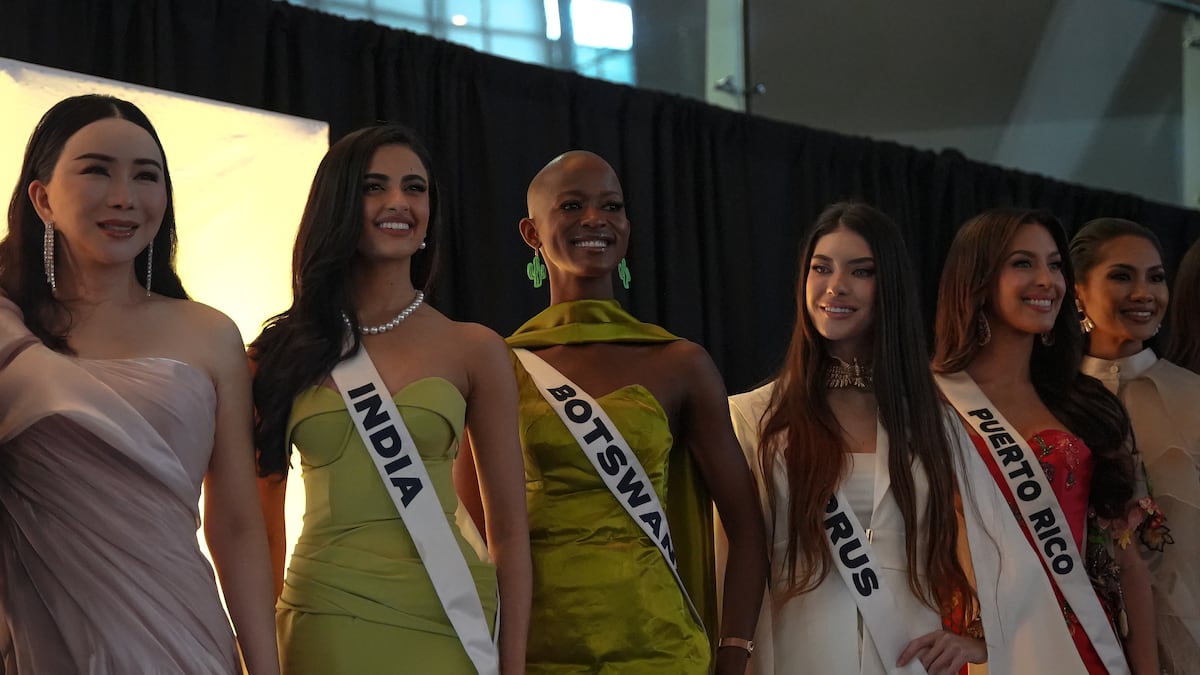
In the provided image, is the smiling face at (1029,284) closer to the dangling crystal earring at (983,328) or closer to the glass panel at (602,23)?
the dangling crystal earring at (983,328)

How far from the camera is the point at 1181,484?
3156 mm

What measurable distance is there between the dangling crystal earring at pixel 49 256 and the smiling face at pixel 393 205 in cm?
45

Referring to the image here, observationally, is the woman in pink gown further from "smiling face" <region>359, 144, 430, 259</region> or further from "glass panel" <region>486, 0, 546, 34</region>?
"glass panel" <region>486, 0, 546, 34</region>

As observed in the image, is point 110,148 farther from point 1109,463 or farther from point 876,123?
point 876,123

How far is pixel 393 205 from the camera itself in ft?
7.18

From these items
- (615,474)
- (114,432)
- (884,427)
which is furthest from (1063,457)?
(114,432)

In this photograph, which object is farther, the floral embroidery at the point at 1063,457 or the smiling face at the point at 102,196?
the floral embroidery at the point at 1063,457

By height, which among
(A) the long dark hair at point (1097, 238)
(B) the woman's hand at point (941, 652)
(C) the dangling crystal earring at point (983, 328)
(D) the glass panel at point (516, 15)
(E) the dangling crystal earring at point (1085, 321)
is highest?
(D) the glass panel at point (516, 15)

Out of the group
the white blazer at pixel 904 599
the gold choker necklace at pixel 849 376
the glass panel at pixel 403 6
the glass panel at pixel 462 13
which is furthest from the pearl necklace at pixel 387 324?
the glass panel at pixel 462 13

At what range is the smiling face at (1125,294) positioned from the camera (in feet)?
11.0

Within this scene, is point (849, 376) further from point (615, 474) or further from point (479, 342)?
point (479, 342)

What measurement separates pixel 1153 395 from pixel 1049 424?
0.44 metres

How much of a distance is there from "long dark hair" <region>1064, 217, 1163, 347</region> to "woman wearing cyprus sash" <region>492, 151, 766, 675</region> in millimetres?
1308

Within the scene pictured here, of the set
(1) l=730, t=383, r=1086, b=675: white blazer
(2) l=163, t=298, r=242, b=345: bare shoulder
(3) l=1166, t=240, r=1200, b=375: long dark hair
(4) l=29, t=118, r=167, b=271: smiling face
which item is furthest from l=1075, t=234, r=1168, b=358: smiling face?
(4) l=29, t=118, r=167, b=271: smiling face
